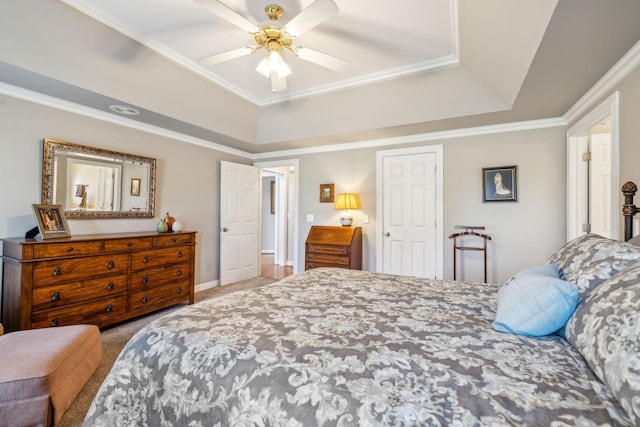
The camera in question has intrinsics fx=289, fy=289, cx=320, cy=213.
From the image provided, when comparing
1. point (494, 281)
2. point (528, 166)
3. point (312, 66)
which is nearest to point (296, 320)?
point (312, 66)

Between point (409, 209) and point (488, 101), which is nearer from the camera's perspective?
point (488, 101)

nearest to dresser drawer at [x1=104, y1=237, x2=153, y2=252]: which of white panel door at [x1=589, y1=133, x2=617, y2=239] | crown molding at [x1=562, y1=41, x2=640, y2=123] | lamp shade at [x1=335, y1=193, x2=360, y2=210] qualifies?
lamp shade at [x1=335, y1=193, x2=360, y2=210]

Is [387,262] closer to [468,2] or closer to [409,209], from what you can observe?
[409,209]

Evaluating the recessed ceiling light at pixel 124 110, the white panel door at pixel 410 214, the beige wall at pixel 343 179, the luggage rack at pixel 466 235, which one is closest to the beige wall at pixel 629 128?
the beige wall at pixel 343 179

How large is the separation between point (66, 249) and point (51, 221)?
408 millimetres

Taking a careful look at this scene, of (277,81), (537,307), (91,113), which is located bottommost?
(537,307)

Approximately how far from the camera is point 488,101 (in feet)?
10.1

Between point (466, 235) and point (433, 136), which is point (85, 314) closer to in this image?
point (466, 235)

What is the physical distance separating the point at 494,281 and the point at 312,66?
3.39 meters

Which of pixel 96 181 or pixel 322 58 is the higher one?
pixel 322 58

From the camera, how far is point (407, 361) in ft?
2.91

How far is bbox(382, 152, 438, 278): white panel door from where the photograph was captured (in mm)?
3992

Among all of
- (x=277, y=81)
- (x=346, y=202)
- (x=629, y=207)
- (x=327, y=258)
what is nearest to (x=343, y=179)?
(x=346, y=202)

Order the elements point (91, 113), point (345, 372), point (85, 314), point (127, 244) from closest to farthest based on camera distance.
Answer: point (345, 372), point (85, 314), point (127, 244), point (91, 113)
